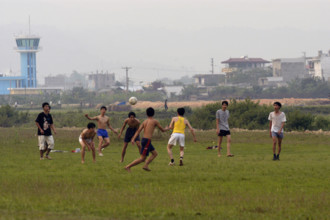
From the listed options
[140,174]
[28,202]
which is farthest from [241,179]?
[28,202]

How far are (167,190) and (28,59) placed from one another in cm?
18607

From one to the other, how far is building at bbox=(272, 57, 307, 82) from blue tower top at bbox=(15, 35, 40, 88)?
210ft

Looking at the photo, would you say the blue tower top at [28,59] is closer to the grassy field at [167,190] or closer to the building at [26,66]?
the building at [26,66]

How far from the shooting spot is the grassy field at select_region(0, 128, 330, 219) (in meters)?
11.7

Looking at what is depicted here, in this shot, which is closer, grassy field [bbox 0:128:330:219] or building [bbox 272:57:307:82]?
grassy field [bbox 0:128:330:219]

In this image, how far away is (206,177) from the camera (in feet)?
53.9

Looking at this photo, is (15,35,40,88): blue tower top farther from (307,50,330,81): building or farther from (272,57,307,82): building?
(307,50,330,81): building

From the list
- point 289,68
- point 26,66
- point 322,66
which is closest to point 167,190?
point 322,66

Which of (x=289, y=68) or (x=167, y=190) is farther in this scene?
(x=289, y=68)

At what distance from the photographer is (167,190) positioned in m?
14.3

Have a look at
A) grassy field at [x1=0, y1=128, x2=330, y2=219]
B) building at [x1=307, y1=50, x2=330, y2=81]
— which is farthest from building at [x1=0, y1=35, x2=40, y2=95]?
grassy field at [x1=0, y1=128, x2=330, y2=219]

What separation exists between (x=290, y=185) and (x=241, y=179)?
145 cm

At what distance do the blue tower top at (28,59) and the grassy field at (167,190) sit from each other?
6913 inches

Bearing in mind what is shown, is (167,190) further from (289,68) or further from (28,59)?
(28,59)
